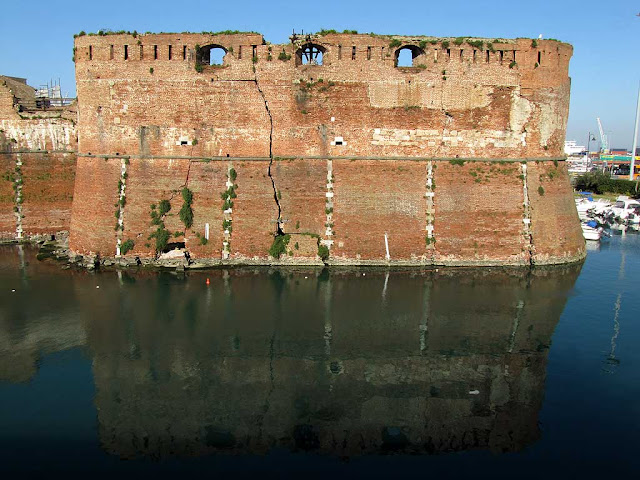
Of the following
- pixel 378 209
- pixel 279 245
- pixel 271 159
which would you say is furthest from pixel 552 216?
pixel 271 159

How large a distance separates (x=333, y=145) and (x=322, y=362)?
34.8 ft

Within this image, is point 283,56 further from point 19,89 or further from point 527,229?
point 19,89

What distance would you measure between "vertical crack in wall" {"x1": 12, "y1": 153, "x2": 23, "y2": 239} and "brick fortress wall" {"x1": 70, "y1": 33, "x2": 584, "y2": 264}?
5228 millimetres

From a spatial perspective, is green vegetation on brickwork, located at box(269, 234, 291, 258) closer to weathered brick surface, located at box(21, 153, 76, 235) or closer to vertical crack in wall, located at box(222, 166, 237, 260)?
vertical crack in wall, located at box(222, 166, 237, 260)

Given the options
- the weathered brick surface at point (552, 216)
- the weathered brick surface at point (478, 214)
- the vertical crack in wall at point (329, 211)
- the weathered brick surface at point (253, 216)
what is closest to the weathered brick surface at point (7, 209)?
the weathered brick surface at point (253, 216)

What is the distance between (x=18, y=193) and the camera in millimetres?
24266

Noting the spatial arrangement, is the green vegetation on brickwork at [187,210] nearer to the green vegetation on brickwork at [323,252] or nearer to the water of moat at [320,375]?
the water of moat at [320,375]

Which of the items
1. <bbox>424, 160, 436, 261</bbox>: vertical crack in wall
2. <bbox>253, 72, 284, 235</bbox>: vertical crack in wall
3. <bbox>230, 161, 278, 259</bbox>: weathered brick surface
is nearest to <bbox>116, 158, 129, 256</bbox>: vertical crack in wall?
<bbox>230, 161, 278, 259</bbox>: weathered brick surface

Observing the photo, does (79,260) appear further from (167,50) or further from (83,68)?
(167,50)

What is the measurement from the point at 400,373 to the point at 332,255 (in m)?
8.46

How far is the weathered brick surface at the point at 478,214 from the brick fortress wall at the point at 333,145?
0.17 ft

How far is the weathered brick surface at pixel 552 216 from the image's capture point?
2014cm

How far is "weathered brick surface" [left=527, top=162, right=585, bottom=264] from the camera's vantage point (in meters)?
20.1

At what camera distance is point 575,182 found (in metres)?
47.5
